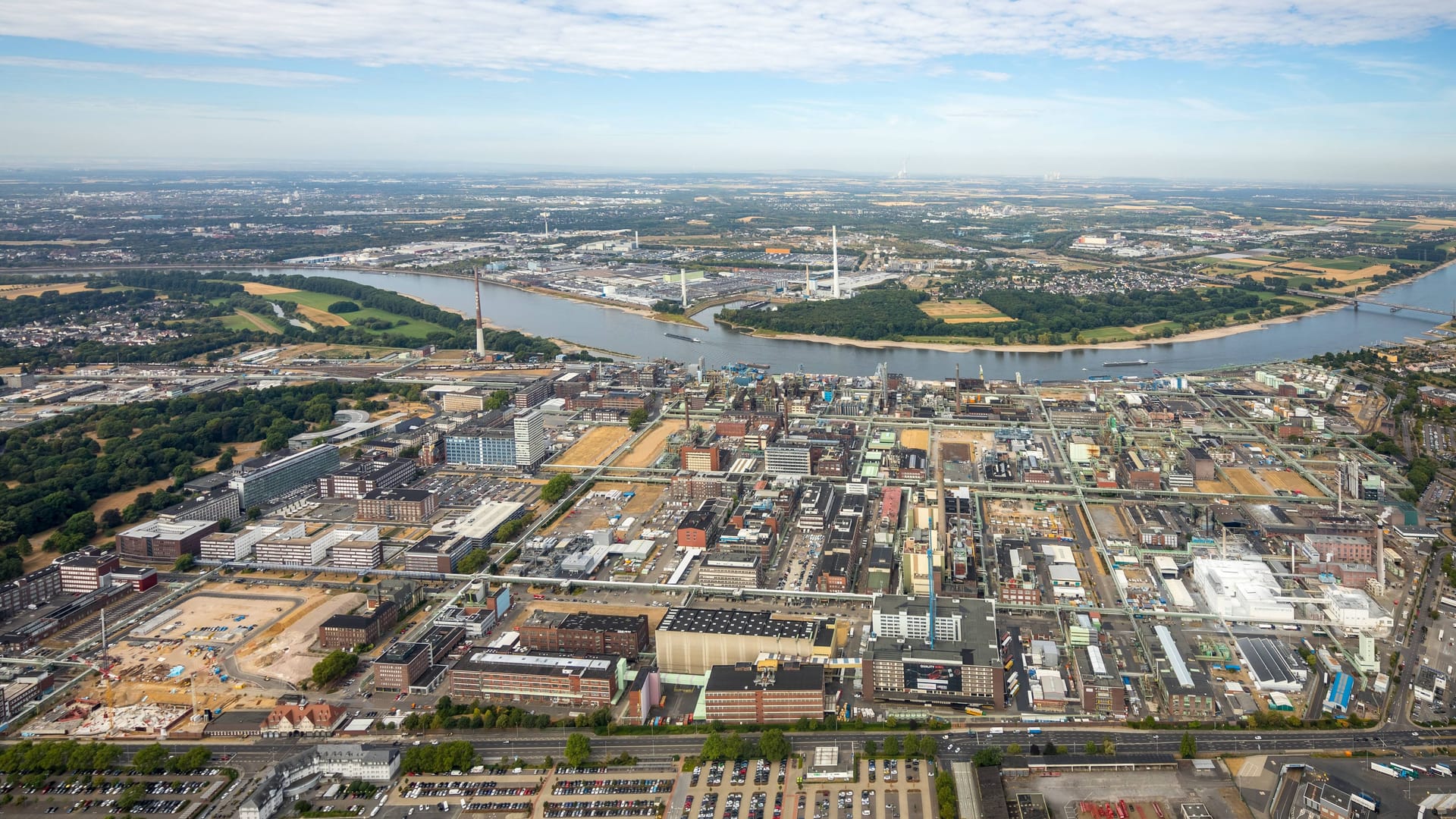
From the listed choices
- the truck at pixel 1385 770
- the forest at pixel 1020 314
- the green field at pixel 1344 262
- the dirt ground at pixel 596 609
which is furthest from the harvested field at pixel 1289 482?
the green field at pixel 1344 262

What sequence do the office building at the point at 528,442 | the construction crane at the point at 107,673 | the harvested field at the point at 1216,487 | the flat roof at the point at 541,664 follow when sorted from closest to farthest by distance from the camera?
the construction crane at the point at 107,673
the flat roof at the point at 541,664
the harvested field at the point at 1216,487
the office building at the point at 528,442

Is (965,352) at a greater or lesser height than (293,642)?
greater

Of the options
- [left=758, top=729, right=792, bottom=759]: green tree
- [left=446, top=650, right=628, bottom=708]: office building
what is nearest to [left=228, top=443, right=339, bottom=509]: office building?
[left=446, top=650, right=628, bottom=708]: office building

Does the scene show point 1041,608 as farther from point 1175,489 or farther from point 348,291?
point 348,291

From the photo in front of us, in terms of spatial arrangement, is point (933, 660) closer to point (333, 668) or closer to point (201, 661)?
point (333, 668)

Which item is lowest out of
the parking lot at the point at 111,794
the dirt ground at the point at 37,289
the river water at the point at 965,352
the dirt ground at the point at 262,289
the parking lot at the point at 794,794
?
the parking lot at the point at 111,794

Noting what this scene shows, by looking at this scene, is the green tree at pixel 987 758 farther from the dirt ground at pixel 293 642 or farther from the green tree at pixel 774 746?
the dirt ground at pixel 293 642

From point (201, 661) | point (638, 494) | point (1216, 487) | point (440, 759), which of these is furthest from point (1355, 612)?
point (201, 661)
